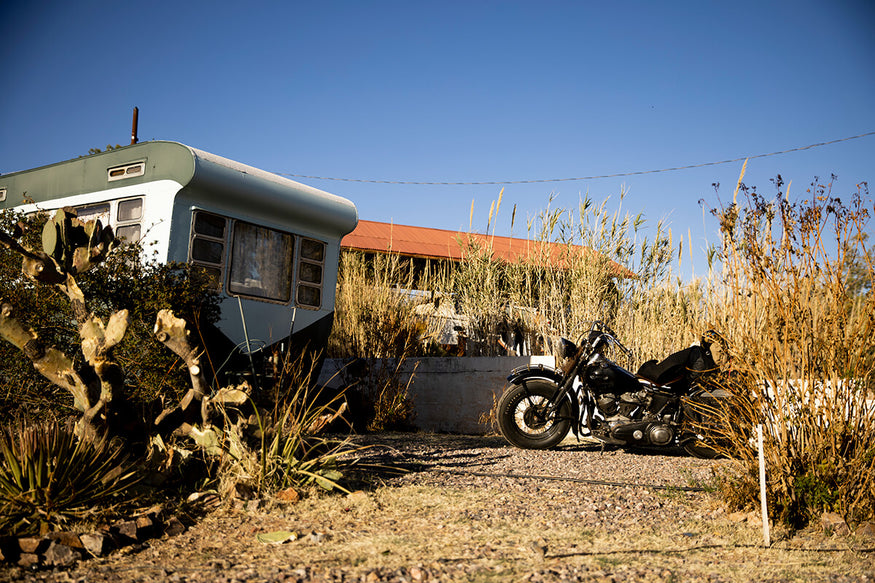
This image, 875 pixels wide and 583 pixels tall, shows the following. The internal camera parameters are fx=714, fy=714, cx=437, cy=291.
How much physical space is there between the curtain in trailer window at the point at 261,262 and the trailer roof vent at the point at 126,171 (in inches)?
37.5

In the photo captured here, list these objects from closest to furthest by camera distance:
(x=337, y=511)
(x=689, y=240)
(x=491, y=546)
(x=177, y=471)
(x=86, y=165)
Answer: (x=491, y=546)
(x=337, y=511)
(x=177, y=471)
(x=86, y=165)
(x=689, y=240)

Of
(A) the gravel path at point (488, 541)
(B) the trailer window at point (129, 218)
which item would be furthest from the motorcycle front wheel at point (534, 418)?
(B) the trailer window at point (129, 218)

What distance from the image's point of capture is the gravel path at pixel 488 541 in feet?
9.26

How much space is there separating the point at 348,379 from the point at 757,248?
5.62 meters

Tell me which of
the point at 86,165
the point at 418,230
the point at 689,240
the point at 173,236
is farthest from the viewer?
the point at 418,230

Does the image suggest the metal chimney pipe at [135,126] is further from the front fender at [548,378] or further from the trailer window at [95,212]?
the front fender at [548,378]

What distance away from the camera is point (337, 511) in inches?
147

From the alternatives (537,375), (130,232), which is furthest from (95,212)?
(537,375)

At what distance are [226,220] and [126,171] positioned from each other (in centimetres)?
99

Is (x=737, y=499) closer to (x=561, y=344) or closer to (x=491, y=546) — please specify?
(x=491, y=546)

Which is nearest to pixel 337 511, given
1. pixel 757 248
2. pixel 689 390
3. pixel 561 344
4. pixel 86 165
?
pixel 757 248

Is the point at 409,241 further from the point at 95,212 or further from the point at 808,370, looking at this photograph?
the point at 808,370

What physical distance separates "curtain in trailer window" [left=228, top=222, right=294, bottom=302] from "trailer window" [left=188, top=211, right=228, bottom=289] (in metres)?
0.16

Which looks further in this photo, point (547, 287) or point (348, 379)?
point (547, 287)
